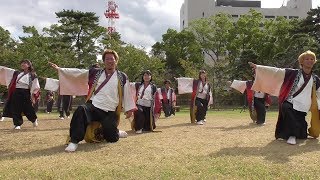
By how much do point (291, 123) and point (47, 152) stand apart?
4.81m

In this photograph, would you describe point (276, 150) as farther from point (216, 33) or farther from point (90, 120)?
point (216, 33)

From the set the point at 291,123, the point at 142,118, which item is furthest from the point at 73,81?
the point at 291,123

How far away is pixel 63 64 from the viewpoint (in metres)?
37.6

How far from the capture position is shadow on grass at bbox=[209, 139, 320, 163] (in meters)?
6.75

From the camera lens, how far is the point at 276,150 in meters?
7.41

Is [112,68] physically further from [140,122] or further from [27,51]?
[27,51]

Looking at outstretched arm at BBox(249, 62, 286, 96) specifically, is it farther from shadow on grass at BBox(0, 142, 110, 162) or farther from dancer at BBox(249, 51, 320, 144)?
shadow on grass at BBox(0, 142, 110, 162)

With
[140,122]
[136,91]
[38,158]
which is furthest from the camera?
[136,91]

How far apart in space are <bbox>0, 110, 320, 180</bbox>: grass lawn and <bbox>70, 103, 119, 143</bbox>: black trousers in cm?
24

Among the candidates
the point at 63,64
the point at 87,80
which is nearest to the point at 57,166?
the point at 87,80

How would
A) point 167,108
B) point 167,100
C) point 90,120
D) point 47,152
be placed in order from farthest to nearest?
point 167,100 → point 167,108 → point 90,120 → point 47,152

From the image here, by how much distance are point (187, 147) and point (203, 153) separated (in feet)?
2.23

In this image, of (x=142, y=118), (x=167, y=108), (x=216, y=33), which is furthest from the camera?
(x=216, y=33)

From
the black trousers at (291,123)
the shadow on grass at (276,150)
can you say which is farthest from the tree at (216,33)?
the shadow on grass at (276,150)
